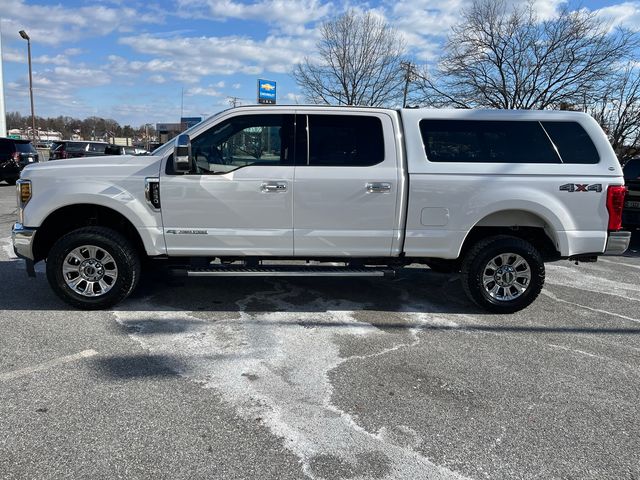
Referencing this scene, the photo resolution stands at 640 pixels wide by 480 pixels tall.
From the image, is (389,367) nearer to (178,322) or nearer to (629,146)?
(178,322)

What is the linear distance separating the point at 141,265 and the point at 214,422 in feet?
9.30

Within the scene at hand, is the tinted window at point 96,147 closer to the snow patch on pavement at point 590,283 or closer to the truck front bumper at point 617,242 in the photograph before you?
the snow patch on pavement at point 590,283

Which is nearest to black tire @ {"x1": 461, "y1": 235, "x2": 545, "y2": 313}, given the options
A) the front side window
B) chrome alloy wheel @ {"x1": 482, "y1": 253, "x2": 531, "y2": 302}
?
chrome alloy wheel @ {"x1": 482, "y1": 253, "x2": 531, "y2": 302}

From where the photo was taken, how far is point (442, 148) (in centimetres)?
497

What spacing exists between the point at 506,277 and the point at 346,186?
1.96m

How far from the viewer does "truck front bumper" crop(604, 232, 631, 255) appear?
4.99 m

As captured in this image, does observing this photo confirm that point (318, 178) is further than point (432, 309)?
No

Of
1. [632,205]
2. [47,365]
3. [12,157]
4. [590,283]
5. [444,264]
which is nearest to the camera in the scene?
[47,365]

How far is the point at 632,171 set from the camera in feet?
31.7

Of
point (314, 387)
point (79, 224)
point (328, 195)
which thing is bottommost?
point (314, 387)

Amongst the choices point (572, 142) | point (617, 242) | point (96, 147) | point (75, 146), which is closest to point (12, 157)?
point (75, 146)

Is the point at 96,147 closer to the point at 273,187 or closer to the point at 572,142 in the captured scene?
the point at 273,187

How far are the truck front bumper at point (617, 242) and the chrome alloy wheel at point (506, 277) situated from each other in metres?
0.83

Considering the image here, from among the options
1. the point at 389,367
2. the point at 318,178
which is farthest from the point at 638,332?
the point at 318,178
